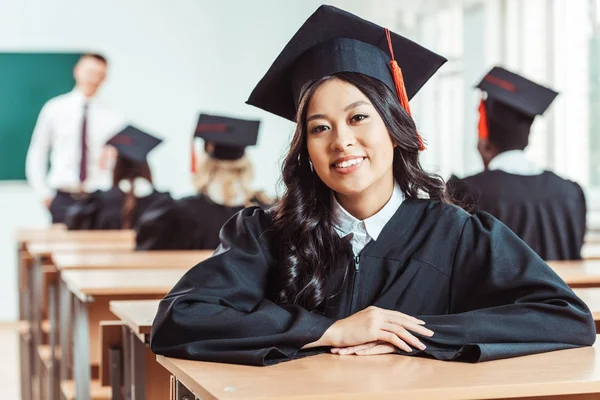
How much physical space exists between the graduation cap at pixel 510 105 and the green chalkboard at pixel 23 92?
19.4ft

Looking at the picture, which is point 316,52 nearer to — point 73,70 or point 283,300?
point 283,300

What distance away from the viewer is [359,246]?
2182 mm

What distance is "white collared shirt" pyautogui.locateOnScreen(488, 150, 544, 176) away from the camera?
14.7 ft

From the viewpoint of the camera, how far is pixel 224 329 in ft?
6.37

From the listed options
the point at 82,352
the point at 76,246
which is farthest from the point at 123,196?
the point at 82,352

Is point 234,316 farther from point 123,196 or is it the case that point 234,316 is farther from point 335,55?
point 123,196

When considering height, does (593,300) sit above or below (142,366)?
above

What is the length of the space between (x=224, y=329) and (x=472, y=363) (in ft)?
1.47

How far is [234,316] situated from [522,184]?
2.71m

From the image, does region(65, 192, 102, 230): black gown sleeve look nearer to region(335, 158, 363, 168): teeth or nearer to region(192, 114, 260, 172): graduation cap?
region(192, 114, 260, 172): graduation cap

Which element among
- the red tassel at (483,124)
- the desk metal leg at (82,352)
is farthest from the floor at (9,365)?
the red tassel at (483,124)

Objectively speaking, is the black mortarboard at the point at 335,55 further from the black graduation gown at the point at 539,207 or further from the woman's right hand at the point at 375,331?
the black graduation gown at the point at 539,207

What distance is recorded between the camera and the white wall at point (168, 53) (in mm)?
9578

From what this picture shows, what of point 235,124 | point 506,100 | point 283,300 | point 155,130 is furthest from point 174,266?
point 155,130
